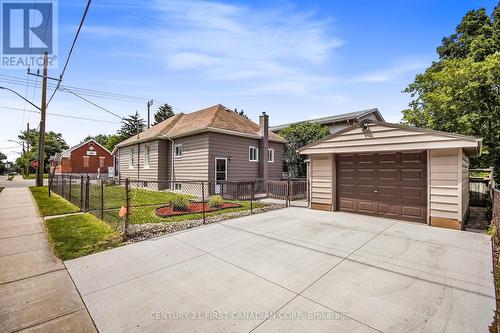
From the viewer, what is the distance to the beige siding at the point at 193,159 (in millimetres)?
13336

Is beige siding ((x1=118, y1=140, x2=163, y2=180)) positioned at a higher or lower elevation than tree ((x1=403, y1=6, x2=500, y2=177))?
lower

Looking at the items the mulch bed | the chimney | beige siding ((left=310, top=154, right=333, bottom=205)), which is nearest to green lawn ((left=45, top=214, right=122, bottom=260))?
the mulch bed

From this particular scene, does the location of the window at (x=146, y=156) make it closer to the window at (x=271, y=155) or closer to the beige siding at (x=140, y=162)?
the beige siding at (x=140, y=162)

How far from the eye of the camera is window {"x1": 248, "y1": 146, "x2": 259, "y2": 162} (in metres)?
15.6

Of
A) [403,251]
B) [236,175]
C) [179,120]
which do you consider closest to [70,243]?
[403,251]

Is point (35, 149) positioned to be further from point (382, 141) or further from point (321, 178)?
point (382, 141)

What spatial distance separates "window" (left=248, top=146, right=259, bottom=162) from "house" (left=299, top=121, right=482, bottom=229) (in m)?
6.47

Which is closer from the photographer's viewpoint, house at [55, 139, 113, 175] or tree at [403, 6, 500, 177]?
tree at [403, 6, 500, 177]

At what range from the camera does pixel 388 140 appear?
7512 mm

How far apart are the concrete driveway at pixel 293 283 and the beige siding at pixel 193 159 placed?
25.5 feet

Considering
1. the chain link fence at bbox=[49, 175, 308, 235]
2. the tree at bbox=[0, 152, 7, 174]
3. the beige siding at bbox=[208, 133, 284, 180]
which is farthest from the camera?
the tree at bbox=[0, 152, 7, 174]

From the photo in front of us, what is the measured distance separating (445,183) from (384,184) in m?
1.62

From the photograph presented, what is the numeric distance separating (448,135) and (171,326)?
8063 millimetres

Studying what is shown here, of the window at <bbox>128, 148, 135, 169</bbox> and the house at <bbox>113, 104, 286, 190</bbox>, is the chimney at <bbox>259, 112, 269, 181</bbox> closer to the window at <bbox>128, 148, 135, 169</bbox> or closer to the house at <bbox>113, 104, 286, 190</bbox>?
the house at <bbox>113, 104, 286, 190</bbox>
